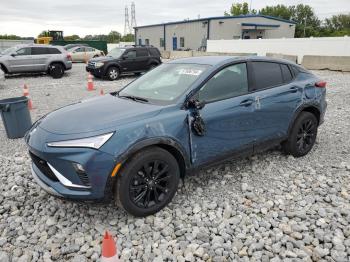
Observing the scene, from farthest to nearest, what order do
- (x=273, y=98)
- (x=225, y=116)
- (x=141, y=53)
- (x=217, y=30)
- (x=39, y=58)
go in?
(x=217, y=30) < (x=141, y=53) < (x=39, y=58) < (x=273, y=98) < (x=225, y=116)

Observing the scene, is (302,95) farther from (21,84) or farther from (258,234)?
(21,84)

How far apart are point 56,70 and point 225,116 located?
14586mm

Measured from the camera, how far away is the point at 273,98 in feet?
14.5

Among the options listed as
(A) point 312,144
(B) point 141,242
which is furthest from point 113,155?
(A) point 312,144

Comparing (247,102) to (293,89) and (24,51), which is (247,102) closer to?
(293,89)

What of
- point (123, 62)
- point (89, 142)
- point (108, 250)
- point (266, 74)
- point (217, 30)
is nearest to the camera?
point (108, 250)

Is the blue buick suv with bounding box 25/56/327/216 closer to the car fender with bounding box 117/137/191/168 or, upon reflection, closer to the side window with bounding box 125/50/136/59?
the car fender with bounding box 117/137/191/168

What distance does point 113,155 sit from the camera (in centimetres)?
303

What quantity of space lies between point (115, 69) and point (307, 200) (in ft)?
43.1

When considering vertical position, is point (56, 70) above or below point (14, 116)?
above

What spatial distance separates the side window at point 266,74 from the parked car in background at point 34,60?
46.5 feet

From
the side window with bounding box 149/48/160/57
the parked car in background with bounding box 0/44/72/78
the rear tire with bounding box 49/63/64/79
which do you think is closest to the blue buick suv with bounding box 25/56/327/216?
the side window with bounding box 149/48/160/57

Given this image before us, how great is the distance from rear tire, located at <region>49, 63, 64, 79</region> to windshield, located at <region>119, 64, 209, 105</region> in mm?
13235

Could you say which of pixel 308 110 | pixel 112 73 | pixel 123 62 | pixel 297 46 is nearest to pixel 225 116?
pixel 308 110
